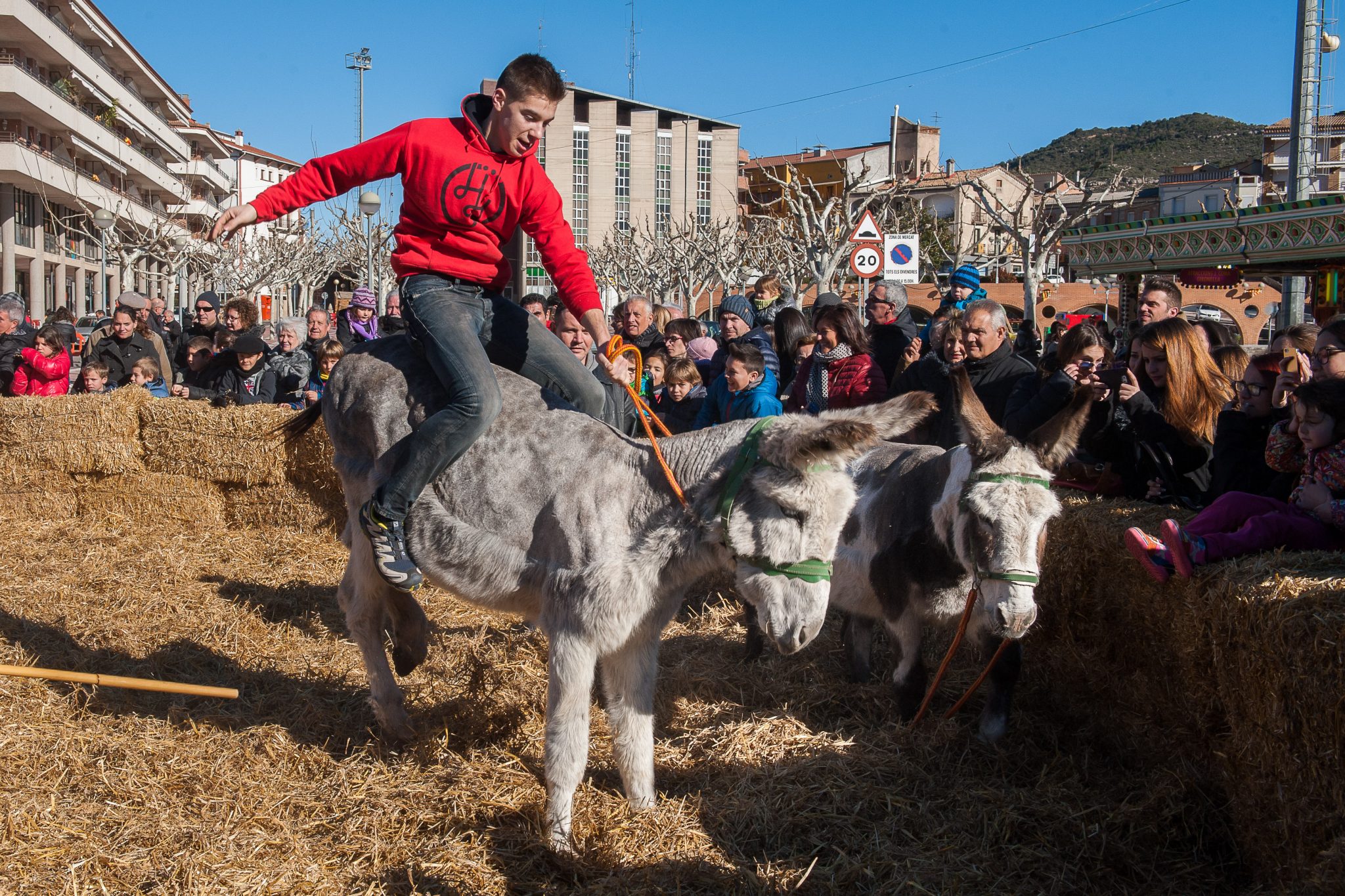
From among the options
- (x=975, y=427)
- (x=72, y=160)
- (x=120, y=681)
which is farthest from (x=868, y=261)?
(x=72, y=160)

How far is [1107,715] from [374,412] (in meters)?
3.88

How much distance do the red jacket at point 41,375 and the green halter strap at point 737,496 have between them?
9.99m

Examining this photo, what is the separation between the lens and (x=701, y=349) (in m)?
10.0

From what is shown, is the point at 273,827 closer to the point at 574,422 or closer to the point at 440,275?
the point at 574,422

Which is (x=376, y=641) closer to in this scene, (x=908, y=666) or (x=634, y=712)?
(x=634, y=712)

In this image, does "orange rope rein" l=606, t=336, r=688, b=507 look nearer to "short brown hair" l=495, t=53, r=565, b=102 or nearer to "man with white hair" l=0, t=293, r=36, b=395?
"short brown hair" l=495, t=53, r=565, b=102

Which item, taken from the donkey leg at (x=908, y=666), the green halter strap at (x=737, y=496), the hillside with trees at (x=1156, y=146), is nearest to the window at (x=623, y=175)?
the hillside with trees at (x=1156, y=146)

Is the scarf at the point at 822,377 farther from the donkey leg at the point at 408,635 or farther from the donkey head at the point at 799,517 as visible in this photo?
the donkey head at the point at 799,517


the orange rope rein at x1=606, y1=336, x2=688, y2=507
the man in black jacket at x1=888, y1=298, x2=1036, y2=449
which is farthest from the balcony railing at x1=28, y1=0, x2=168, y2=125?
A: the orange rope rein at x1=606, y1=336, x2=688, y2=507

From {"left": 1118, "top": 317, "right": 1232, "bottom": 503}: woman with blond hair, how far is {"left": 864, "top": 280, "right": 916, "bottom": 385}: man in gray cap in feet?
8.72

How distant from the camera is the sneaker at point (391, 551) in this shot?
173 inches

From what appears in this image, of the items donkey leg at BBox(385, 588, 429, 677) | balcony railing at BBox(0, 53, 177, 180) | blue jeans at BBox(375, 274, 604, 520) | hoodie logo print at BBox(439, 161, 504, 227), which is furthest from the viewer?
balcony railing at BBox(0, 53, 177, 180)

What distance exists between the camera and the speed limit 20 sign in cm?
1297

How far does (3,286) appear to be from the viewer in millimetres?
40750
